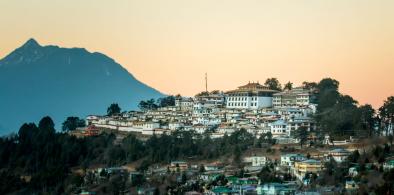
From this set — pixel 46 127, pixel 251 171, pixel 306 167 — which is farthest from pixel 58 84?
pixel 306 167

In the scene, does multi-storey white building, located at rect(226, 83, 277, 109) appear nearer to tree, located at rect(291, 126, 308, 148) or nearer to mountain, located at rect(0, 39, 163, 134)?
tree, located at rect(291, 126, 308, 148)

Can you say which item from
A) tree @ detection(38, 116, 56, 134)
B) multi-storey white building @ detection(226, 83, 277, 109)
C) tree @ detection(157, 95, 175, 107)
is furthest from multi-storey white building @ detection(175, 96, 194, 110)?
tree @ detection(38, 116, 56, 134)

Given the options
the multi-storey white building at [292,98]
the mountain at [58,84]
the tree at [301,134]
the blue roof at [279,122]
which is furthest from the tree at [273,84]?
the mountain at [58,84]

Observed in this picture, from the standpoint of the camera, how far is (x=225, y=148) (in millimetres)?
40875

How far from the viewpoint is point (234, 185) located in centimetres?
3456

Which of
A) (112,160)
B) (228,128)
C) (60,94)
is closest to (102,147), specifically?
(112,160)

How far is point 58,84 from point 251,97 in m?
72.3

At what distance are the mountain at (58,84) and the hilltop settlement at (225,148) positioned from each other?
55.7m

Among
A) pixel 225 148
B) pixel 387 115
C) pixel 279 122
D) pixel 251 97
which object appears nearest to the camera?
pixel 387 115

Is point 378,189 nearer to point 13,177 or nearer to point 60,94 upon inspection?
point 13,177

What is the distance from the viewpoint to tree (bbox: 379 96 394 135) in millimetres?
38656

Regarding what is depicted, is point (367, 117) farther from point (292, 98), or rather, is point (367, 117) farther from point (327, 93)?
point (292, 98)

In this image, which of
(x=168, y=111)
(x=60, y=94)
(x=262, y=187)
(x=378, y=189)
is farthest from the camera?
(x=60, y=94)

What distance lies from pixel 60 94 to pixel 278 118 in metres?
74.8
